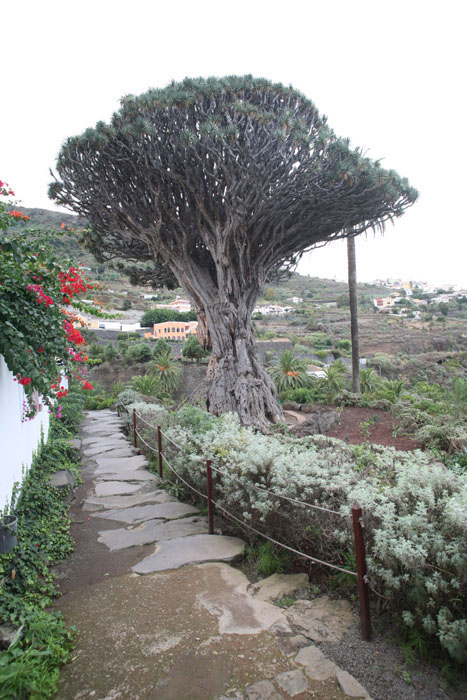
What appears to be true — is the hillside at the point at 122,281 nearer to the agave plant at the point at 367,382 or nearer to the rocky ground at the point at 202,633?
the agave plant at the point at 367,382

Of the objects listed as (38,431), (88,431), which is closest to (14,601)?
(38,431)

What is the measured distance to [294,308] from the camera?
55.5 meters

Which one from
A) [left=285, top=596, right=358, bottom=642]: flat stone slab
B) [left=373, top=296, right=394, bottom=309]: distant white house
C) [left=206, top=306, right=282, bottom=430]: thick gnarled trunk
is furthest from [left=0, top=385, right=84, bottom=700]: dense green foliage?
[left=373, top=296, right=394, bottom=309]: distant white house

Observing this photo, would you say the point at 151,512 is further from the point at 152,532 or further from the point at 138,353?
the point at 138,353

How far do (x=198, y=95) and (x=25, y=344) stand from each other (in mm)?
8367

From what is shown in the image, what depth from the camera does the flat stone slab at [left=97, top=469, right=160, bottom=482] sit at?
5774 millimetres

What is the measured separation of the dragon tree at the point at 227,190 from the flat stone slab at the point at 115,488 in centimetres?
429

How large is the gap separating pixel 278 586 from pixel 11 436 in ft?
8.96

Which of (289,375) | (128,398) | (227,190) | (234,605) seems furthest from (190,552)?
(289,375)

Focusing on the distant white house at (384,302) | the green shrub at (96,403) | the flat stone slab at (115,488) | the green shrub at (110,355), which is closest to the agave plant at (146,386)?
the green shrub at (96,403)

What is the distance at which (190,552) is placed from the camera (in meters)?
3.43

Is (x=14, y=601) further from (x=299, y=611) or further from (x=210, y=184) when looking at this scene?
(x=210, y=184)

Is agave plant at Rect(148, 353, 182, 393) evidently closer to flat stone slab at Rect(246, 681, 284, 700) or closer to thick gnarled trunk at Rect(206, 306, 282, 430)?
thick gnarled trunk at Rect(206, 306, 282, 430)

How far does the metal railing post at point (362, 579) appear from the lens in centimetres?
224
